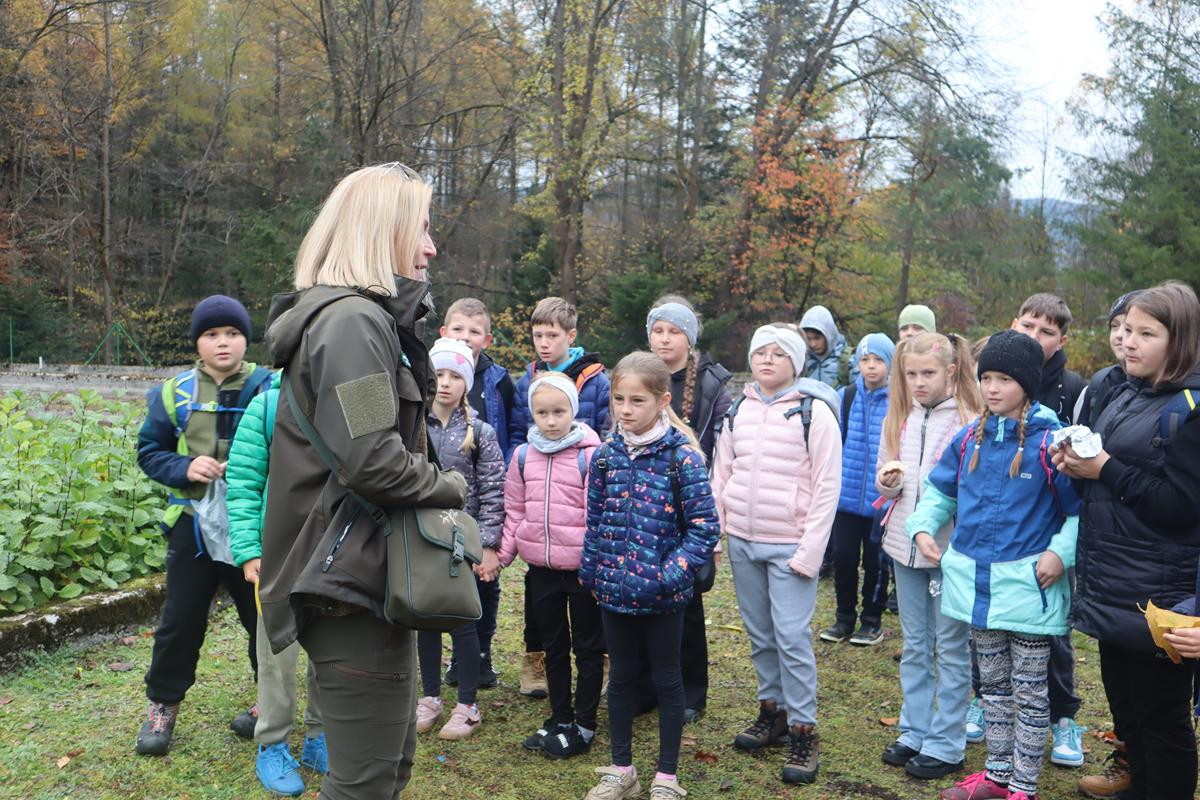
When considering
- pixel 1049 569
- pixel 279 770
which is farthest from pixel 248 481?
pixel 1049 569

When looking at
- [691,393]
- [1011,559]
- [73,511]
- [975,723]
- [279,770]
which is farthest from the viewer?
[73,511]

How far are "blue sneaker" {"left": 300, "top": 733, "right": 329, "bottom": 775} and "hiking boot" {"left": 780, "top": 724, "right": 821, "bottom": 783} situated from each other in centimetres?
190

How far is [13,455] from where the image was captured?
20.0 feet

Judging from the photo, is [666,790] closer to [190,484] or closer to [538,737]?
[538,737]

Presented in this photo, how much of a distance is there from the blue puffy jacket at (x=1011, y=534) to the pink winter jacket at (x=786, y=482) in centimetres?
56

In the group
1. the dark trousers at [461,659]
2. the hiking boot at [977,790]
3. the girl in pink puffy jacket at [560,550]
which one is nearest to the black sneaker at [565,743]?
the girl in pink puffy jacket at [560,550]

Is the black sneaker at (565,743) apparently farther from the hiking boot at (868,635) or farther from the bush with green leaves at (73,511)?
the bush with green leaves at (73,511)

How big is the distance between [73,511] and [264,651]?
2.35 meters

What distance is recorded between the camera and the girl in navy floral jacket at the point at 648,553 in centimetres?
391

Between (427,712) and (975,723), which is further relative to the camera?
(975,723)

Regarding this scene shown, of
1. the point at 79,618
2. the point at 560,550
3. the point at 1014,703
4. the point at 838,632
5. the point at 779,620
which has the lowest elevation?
the point at 838,632

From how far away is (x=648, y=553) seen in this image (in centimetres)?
393

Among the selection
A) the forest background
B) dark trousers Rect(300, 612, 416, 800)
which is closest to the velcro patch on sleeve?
dark trousers Rect(300, 612, 416, 800)

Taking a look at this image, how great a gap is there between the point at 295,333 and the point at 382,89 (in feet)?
70.1
